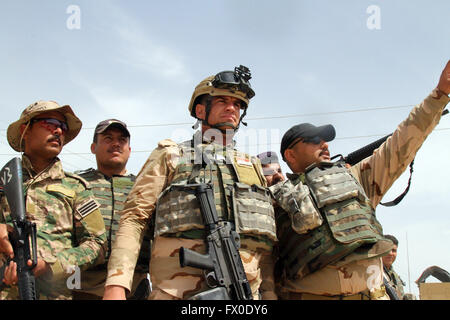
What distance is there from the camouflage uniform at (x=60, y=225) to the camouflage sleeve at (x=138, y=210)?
477mm

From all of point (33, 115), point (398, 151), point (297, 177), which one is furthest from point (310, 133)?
point (33, 115)

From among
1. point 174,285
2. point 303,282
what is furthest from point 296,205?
point 174,285

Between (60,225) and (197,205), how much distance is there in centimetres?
119

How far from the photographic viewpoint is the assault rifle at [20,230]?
3074mm

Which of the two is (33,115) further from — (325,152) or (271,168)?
(271,168)

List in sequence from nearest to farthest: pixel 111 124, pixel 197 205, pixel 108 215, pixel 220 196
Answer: pixel 197 205
pixel 220 196
pixel 108 215
pixel 111 124

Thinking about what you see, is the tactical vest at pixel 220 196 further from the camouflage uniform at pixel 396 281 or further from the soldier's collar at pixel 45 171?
the camouflage uniform at pixel 396 281

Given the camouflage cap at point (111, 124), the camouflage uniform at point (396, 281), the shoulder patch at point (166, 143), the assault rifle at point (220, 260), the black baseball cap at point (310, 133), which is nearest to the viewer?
the assault rifle at point (220, 260)

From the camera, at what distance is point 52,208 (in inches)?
139

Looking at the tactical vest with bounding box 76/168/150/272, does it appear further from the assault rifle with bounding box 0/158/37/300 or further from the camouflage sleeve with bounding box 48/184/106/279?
the assault rifle with bounding box 0/158/37/300

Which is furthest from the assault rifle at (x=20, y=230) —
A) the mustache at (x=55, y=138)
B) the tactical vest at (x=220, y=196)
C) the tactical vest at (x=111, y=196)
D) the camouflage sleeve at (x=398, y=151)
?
the camouflage sleeve at (x=398, y=151)

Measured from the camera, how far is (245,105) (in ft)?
12.5

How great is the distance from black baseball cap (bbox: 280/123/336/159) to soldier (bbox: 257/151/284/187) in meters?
1.20

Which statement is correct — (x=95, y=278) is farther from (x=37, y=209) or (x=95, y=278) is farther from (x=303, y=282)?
(x=303, y=282)
